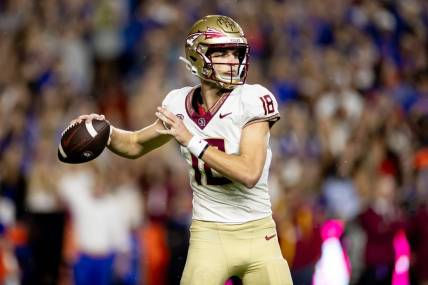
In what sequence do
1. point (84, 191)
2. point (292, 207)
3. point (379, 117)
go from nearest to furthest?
point (292, 207), point (84, 191), point (379, 117)

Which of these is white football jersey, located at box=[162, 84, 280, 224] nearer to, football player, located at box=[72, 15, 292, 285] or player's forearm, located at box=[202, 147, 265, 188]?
football player, located at box=[72, 15, 292, 285]

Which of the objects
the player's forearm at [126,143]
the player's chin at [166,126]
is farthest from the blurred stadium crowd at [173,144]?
the player's chin at [166,126]

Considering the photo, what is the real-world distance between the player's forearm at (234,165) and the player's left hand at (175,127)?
5.0 inches

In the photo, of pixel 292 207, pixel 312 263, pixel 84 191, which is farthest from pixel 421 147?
pixel 84 191

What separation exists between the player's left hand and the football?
47cm

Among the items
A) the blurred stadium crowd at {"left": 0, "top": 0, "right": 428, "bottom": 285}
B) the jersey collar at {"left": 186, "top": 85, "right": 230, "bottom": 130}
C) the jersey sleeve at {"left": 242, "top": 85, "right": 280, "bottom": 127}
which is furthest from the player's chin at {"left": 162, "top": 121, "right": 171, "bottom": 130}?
the blurred stadium crowd at {"left": 0, "top": 0, "right": 428, "bottom": 285}

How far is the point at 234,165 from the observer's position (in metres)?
5.72

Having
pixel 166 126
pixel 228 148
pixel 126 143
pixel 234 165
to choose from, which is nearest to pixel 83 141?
pixel 126 143

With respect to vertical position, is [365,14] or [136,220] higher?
[365,14]

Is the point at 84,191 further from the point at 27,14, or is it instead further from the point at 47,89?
the point at 27,14

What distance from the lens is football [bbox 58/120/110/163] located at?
6.18 meters

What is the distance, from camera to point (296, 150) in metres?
10.9

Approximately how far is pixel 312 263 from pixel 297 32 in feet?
15.5

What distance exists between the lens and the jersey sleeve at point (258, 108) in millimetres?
5867
